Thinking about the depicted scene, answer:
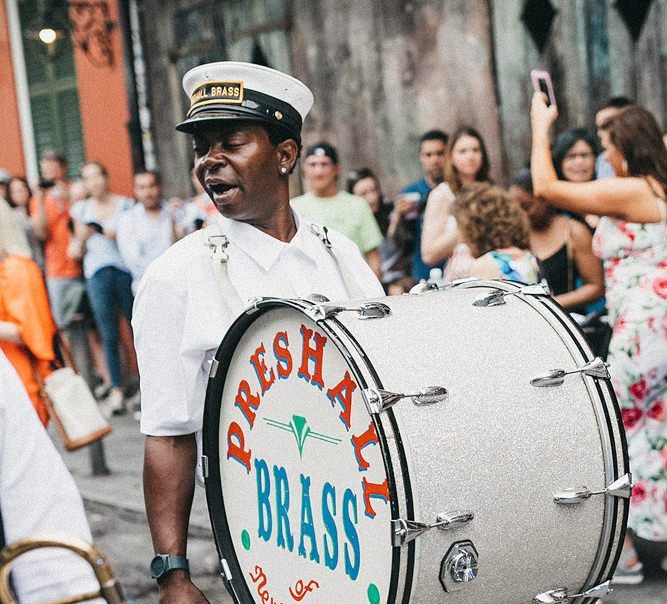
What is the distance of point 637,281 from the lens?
4129 mm

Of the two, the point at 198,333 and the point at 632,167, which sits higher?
the point at 632,167

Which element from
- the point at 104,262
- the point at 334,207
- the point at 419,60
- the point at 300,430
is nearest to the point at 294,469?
the point at 300,430

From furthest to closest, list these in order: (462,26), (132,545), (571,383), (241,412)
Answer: (462,26) < (132,545) < (241,412) < (571,383)

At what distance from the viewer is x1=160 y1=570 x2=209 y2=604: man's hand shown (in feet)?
7.54

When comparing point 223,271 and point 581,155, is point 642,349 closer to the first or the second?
point 581,155

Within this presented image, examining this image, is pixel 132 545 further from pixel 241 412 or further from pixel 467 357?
pixel 467 357

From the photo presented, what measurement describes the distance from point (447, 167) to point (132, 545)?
92.4 inches

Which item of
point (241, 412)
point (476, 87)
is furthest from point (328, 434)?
point (476, 87)

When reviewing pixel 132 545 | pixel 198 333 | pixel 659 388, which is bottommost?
pixel 132 545

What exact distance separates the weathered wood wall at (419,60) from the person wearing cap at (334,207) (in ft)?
3.34

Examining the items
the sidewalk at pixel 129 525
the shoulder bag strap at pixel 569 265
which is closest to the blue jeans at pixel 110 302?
the sidewalk at pixel 129 525

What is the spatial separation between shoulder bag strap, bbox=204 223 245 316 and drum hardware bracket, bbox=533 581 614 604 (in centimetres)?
82

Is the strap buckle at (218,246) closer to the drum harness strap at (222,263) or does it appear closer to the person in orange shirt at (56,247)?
the drum harness strap at (222,263)

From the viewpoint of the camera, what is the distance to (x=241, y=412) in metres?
2.28
